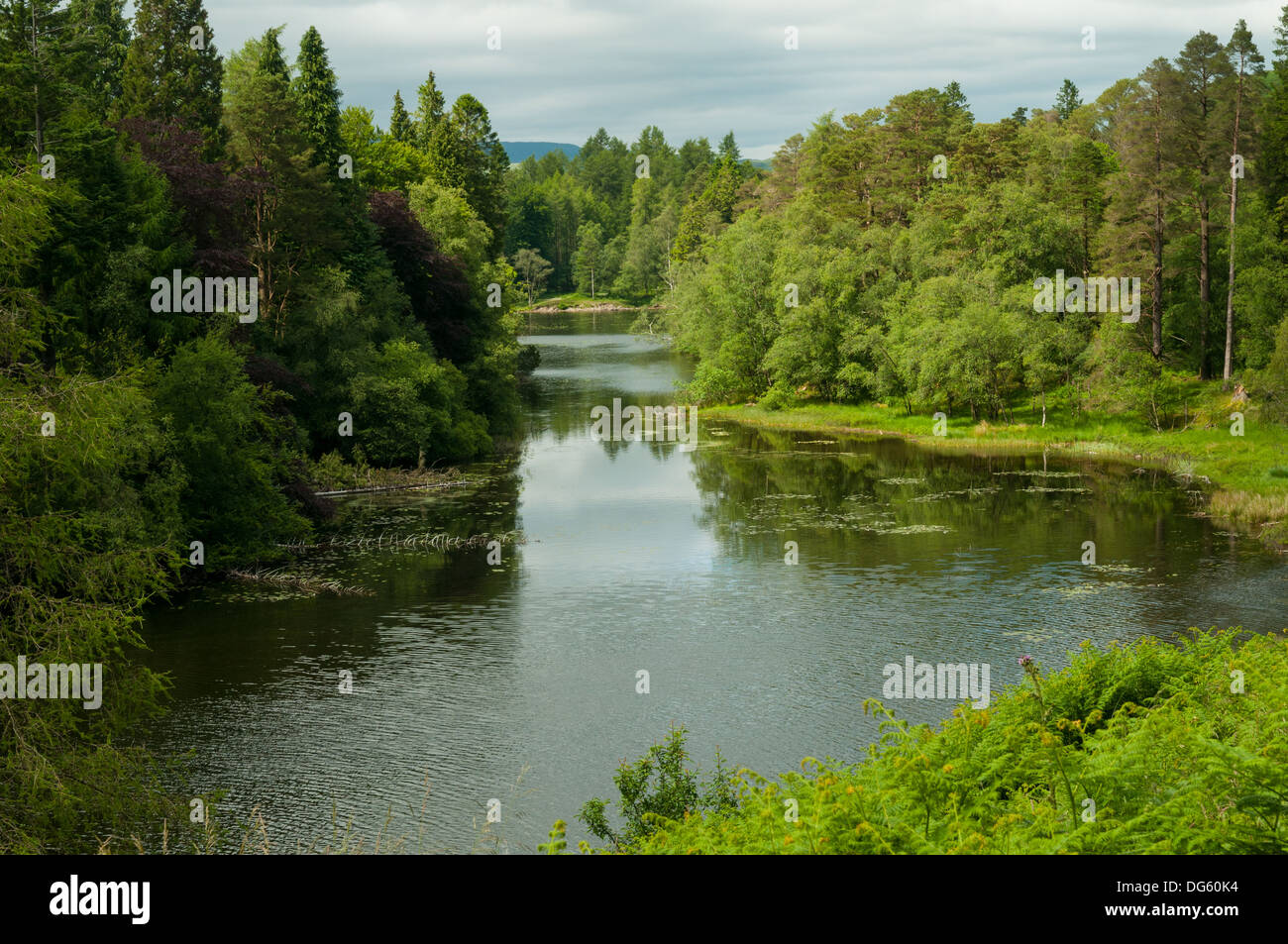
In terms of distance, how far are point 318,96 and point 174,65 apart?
7048mm

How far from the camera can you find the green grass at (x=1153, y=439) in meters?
44.5

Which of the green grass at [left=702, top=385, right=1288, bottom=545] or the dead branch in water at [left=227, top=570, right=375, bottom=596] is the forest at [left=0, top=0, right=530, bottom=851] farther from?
the green grass at [left=702, top=385, right=1288, bottom=545]

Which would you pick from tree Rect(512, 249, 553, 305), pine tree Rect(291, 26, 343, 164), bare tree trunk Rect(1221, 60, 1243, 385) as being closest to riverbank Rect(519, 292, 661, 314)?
tree Rect(512, 249, 553, 305)

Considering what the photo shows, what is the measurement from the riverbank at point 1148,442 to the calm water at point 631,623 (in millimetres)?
1882

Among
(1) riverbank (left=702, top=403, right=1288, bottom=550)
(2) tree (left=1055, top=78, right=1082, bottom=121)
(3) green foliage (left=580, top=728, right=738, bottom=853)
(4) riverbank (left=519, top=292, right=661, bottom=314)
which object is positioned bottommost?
(3) green foliage (left=580, top=728, right=738, bottom=853)

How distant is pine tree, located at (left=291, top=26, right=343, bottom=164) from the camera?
195 feet

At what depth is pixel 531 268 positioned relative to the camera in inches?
7175

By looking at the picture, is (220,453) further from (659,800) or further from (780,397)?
(780,397)

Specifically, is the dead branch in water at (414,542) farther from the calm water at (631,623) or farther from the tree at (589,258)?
the tree at (589,258)

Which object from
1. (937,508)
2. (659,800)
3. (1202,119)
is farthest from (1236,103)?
(659,800)

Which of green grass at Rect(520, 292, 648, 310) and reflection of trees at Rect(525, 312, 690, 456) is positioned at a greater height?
green grass at Rect(520, 292, 648, 310)

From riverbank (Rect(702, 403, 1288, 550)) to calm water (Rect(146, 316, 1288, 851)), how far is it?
1.88 metres
